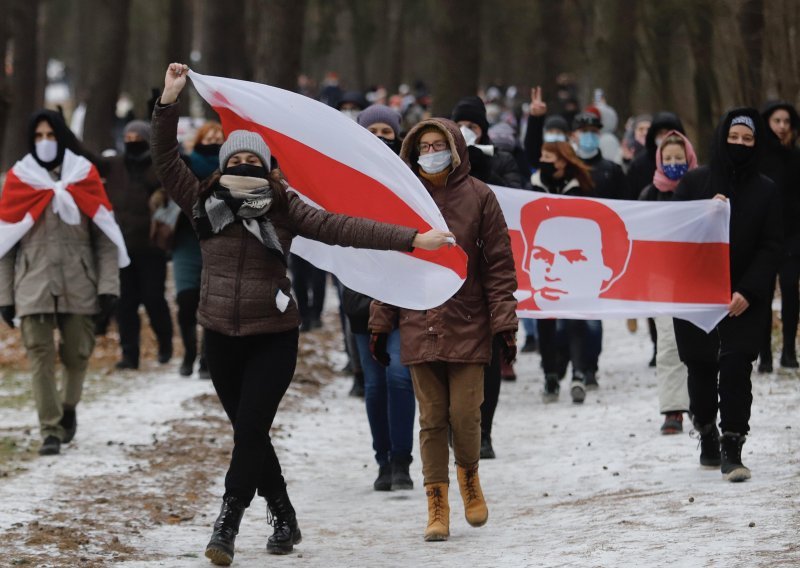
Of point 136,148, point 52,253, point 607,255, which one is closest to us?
point 607,255

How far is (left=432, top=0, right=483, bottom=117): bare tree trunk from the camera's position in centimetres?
2052

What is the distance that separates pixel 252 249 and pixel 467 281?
1.28 m

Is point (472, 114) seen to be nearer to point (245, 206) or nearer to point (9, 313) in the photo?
point (9, 313)

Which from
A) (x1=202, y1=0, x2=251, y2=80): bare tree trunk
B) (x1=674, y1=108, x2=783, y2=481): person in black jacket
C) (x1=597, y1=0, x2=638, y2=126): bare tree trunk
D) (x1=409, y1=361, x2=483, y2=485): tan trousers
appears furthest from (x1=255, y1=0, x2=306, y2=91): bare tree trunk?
(x1=409, y1=361, x2=483, y2=485): tan trousers

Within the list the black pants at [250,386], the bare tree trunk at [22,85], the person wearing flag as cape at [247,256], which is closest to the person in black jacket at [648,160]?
the person wearing flag as cape at [247,256]

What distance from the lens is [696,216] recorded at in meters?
9.68

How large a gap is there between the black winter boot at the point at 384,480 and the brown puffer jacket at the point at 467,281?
A: 186 centimetres

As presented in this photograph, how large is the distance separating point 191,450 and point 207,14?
1703cm

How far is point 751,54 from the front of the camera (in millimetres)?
17859

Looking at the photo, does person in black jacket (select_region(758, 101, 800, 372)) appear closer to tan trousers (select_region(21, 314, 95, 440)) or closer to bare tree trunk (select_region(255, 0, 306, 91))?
tan trousers (select_region(21, 314, 95, 440))

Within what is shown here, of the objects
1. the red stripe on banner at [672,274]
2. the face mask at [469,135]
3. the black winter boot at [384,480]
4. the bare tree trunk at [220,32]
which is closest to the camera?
the red stripe on banner at [672,274]

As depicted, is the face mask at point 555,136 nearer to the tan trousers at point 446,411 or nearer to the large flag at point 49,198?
the large flag at point 49,198

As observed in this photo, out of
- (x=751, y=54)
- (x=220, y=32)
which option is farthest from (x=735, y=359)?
(x=220, y=32)

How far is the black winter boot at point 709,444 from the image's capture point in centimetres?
959
